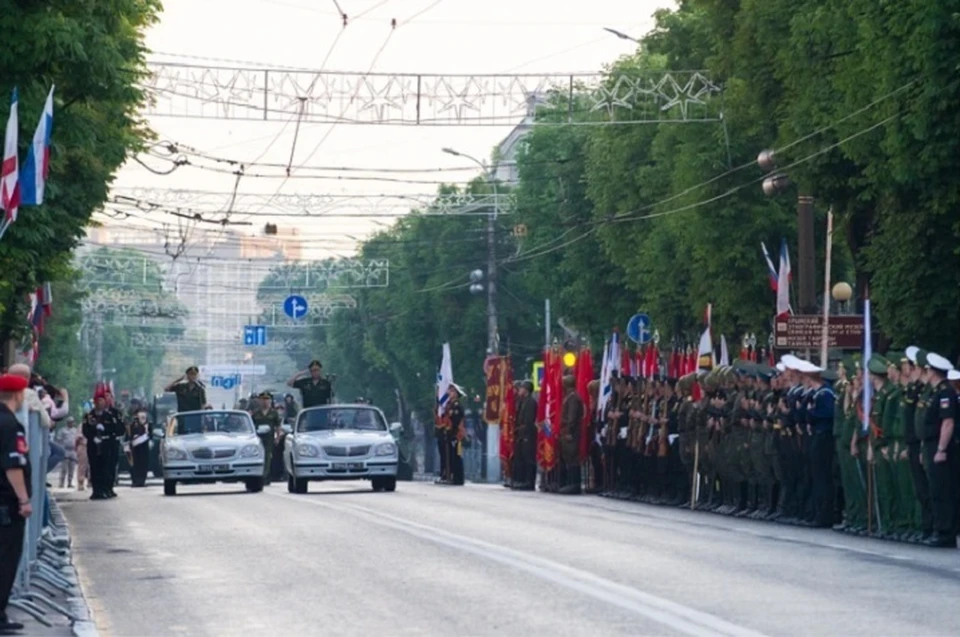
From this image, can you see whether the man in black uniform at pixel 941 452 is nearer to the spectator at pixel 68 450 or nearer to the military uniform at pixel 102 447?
the military uniform at pixel 102 447

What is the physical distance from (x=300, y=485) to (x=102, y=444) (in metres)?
3.54

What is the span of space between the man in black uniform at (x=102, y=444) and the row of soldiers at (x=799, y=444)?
8337 millimetres

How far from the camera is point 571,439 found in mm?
39688

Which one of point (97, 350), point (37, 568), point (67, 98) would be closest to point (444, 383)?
point (67, 98)

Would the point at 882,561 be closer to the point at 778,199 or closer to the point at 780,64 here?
the point at 780,64

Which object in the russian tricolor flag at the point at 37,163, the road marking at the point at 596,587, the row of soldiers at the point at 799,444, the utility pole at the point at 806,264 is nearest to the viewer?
the road marking at the point at 596,587

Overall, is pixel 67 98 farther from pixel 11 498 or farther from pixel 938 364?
pixel 11 498

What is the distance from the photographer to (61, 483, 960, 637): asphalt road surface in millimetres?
14250

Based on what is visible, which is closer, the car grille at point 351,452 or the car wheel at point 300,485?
the car grille at point 351,452

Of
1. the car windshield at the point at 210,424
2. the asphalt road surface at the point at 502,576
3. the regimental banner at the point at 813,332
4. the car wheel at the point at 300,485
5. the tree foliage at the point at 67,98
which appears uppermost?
the tree foliage at the point at 67,98

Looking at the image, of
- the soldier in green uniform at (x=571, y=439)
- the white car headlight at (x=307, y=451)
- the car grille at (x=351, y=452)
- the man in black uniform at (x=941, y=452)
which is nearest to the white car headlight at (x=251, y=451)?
the white car headlight at (x=307, y=451)

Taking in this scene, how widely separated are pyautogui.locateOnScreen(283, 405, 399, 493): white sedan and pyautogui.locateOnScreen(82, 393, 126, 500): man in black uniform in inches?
122

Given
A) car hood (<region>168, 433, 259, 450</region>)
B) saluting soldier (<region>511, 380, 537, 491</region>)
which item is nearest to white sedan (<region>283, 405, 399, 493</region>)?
car hood (<region>168, 433, 259, 450</region>)

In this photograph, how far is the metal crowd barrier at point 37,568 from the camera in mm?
15609
